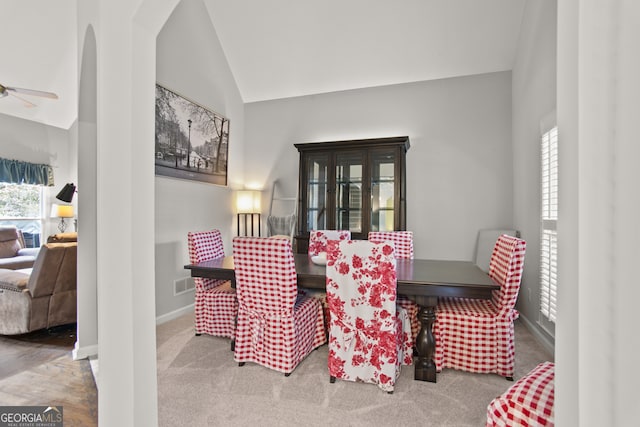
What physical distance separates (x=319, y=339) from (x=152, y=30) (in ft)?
7.65

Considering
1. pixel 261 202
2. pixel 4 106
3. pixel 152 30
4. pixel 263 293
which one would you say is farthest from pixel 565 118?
pixel 4 106

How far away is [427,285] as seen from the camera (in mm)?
1924

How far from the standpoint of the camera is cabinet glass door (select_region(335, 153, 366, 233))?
3.75m

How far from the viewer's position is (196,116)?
143 inches

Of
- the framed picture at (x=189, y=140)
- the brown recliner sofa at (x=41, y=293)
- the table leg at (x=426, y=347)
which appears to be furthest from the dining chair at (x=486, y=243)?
the brown recliner sofa at (x=41, y=293)

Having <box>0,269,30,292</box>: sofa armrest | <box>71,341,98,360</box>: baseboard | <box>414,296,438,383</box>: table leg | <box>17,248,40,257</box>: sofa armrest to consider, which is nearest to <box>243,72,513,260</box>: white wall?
<box>414,296,438,383</box>: table leg

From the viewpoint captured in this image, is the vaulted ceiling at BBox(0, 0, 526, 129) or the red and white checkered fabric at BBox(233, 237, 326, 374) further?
the vaulted ceiling at BBox(0, 0, 526, 129)

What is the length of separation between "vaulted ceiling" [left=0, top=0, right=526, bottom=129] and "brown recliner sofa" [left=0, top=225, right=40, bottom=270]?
95.7 inches

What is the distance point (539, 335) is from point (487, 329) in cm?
105

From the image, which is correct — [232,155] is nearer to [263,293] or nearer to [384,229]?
[384,229]

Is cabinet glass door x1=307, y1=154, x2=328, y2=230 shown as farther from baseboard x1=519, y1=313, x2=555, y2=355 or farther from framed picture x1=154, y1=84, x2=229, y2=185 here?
baseboard x1=519, y1=313, x2=555, y2=355

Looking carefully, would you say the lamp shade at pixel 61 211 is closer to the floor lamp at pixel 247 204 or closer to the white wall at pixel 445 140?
the floor lamp at pixel 247 204

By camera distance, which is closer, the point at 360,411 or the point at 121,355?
the point at 121,355

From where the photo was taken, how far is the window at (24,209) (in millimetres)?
5145
